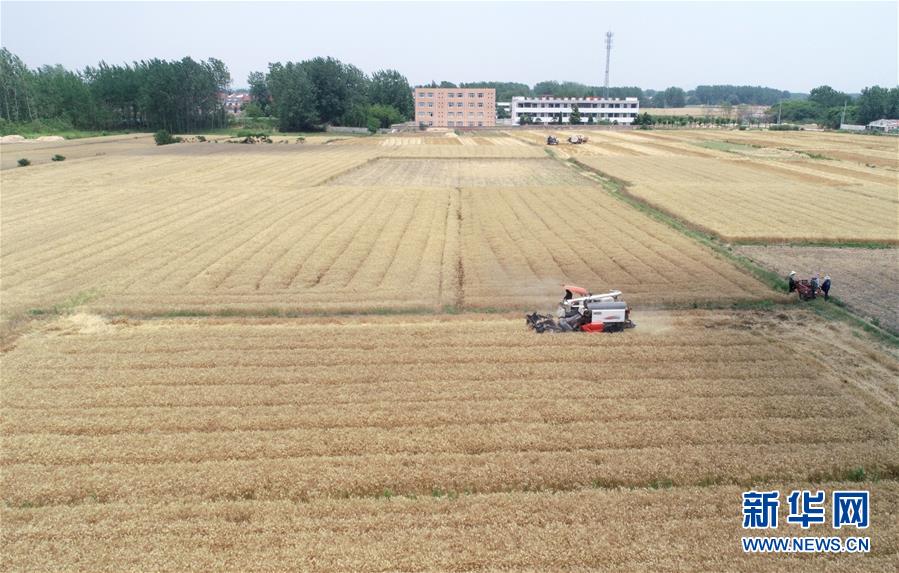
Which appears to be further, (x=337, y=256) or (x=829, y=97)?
(x=829, y=97)

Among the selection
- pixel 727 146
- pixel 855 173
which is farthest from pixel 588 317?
pixel 727 146

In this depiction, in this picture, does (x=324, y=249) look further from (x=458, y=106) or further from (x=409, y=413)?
(x=458, y=106)

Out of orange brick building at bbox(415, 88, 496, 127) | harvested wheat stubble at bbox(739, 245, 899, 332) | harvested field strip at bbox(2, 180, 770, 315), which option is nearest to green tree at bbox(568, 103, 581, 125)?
orange brick building at bbox(415, 88, 496, 127)

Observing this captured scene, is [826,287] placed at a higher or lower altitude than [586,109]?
lower

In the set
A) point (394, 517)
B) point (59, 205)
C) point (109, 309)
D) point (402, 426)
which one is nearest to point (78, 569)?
point (394, 517)

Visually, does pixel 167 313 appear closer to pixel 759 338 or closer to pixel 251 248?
pixel 251 248
